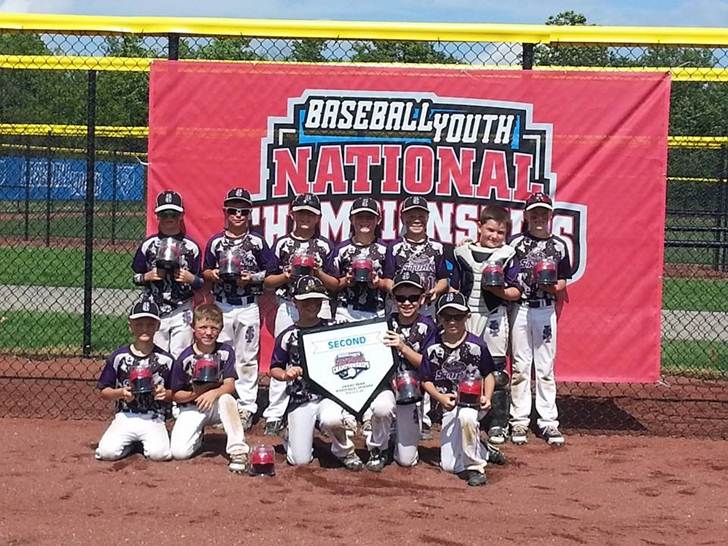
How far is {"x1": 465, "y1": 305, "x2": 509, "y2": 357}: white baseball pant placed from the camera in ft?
21.8

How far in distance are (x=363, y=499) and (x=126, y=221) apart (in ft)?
57.0

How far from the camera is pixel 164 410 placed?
6.31m

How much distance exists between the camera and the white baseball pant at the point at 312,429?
19.7 feet

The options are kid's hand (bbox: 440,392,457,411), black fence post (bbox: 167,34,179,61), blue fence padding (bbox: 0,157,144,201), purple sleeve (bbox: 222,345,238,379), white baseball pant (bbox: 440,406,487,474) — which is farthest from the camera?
blue fence padding (bbox: 0,157,144,201)

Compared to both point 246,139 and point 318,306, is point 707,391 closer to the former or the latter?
point 318,306

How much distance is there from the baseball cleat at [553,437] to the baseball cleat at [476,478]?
1048mm

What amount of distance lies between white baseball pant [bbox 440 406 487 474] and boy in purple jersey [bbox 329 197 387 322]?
1.07 m

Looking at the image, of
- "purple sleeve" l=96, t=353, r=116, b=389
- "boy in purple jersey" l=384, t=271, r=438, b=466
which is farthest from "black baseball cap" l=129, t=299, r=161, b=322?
"boy in purple jersey" l=384, t=271, r=438, b=466

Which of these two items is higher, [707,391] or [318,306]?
[318,306]

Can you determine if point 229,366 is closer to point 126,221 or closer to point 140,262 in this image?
point 140,262

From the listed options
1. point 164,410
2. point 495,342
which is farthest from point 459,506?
point 164,410

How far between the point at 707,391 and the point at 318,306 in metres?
3.88

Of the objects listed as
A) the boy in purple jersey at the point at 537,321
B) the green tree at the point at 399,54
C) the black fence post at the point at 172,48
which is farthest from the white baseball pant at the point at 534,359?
the green tree at the point at 399,54

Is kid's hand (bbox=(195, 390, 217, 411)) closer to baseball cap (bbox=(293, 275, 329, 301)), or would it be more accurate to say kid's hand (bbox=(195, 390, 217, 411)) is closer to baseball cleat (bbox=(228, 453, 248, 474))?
baseball cleat (bbox=(228, 453, 248, 474))
